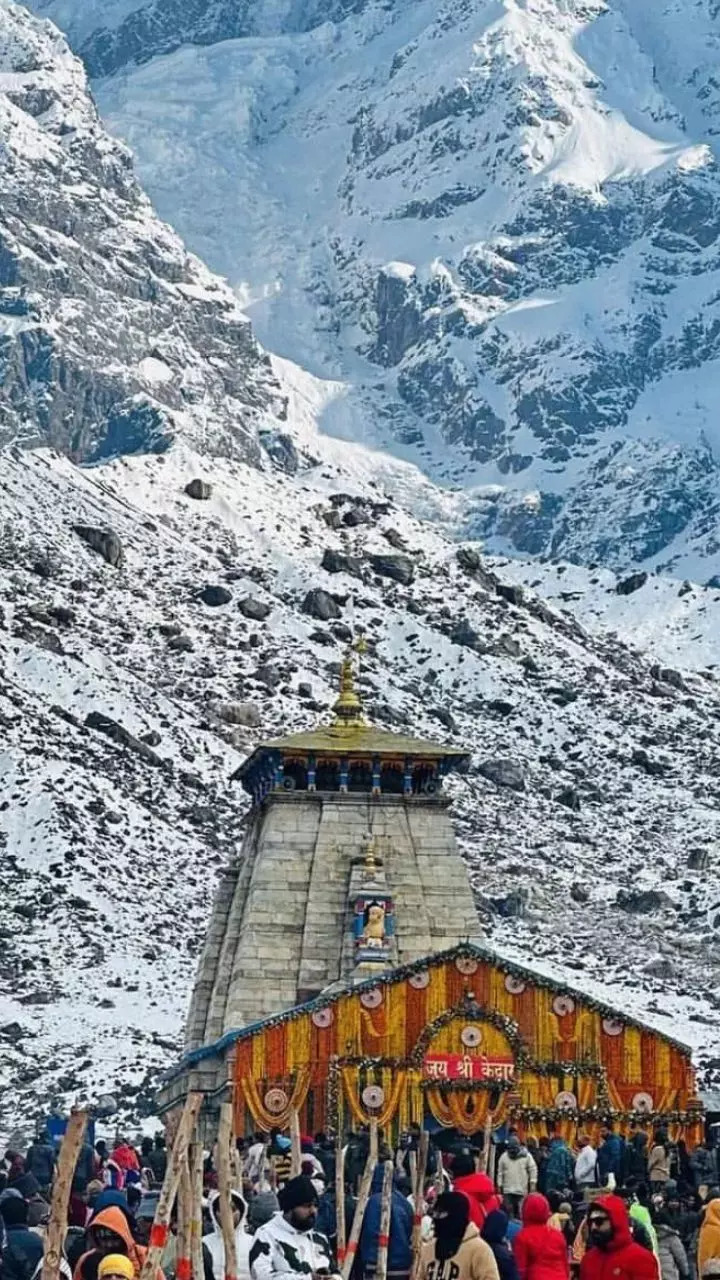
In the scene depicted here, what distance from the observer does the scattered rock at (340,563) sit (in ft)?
531

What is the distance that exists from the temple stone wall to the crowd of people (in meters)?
17.1

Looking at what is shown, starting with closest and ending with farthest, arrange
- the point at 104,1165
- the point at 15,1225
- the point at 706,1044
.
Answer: the point at 15,1225, the point at 104,1165, the point at 706,1044

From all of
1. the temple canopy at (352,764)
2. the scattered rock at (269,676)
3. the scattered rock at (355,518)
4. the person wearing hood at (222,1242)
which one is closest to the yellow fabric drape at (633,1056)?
the temple canopy at (352,764)

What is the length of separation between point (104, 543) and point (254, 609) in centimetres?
954

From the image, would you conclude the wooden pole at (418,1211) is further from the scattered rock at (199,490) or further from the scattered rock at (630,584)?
the scattered rock at (630,584)

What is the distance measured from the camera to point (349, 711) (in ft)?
202

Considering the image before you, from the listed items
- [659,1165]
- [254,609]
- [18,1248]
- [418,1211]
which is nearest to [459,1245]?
[18,1248]

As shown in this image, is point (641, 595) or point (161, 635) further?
point (641, 595)

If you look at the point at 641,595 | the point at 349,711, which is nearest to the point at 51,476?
the point at 641,595

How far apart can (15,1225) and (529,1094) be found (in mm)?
25208

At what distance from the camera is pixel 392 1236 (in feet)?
77.8

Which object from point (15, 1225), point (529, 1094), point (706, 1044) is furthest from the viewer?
point (706, 1044)

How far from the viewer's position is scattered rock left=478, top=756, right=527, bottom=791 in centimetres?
13162

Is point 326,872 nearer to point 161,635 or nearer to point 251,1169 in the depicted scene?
point 251,1169
